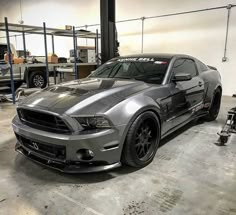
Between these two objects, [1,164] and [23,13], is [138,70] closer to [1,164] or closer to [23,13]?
[1,164]

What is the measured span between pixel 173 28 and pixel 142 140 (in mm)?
6555

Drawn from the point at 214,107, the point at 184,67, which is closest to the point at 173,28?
the point at 214,107

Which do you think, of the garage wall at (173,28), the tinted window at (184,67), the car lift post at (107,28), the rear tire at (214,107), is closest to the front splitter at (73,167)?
the tinted window at (184,67)

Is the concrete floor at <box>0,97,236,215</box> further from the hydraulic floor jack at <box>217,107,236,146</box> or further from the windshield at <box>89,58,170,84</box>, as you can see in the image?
the windshield at <box>89,58,170,84</box>

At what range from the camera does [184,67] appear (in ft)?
11.0

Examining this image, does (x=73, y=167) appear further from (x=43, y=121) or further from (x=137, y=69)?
(x=137, y=69)

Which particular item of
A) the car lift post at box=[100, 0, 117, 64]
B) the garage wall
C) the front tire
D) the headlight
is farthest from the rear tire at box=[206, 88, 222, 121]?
the garage wall

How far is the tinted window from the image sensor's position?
3.11 m

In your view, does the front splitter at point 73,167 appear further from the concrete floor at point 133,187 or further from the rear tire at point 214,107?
the rear tire at point 214,107

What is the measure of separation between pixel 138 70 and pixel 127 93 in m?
0.82

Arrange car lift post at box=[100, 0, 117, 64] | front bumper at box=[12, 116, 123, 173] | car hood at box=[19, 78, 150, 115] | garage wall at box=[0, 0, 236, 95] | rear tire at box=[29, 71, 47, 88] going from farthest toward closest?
rear tire at box=[29, 71, 47, 88] → garage wall at box=[0, 0, 236, 95] → car lift post at box=[100, 0, 117, 64] → car hood at box=[19, 78, 150, 115] → front bumper at box=[12, 116, 123, 173]

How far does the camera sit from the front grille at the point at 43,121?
205cm

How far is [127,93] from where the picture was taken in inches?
93.8

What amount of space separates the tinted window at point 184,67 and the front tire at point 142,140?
89 cm
